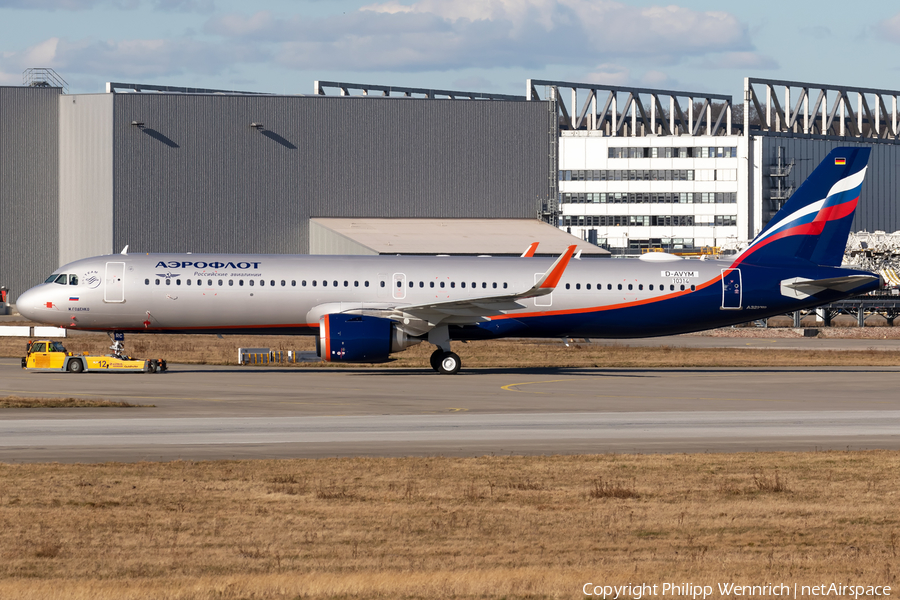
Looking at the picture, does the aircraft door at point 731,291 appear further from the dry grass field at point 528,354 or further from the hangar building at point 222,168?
the hangar building at point 222,168

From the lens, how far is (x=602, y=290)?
4312 centimetres

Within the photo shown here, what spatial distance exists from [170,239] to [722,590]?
68.3 meters

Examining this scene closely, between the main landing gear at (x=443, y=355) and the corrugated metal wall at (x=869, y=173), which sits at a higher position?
the corrugated metal wall at (x=869, y=173)

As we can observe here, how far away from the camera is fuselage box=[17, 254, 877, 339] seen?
40594 mm

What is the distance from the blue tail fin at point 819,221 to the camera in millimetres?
45031

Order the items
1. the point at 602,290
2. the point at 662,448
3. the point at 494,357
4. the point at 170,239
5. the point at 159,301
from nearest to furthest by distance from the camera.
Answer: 1. the point at 662,448
2. the point at 159,301
3. the point at 602,290
4. the point at 494,357
5. the point at 170,239

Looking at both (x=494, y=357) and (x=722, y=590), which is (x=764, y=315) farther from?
(x=722, y=590)

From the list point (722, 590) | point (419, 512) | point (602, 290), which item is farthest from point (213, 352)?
point (722, 590)

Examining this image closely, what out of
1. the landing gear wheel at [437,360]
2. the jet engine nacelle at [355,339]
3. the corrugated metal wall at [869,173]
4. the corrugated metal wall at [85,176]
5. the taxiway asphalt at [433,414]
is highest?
the corrugated metal wall at [869,173]

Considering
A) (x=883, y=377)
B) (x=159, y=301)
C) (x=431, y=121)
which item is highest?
(x=431, y=121)

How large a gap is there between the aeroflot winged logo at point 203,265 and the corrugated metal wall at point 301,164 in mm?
34204

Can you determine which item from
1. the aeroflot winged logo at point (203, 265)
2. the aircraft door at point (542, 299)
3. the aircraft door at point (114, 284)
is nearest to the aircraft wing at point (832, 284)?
the aircraft door at point (542, 299)

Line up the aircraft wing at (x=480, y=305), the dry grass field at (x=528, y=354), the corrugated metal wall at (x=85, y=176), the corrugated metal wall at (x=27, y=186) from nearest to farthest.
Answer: the aircraft wing at (x=480, y=305) < the dry grass field at (x=528, y=354) < the corrugated metal wall at (x=85, y=176) < the corrugated metal wall at (x=27, y=186)

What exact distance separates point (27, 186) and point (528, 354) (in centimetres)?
4297
